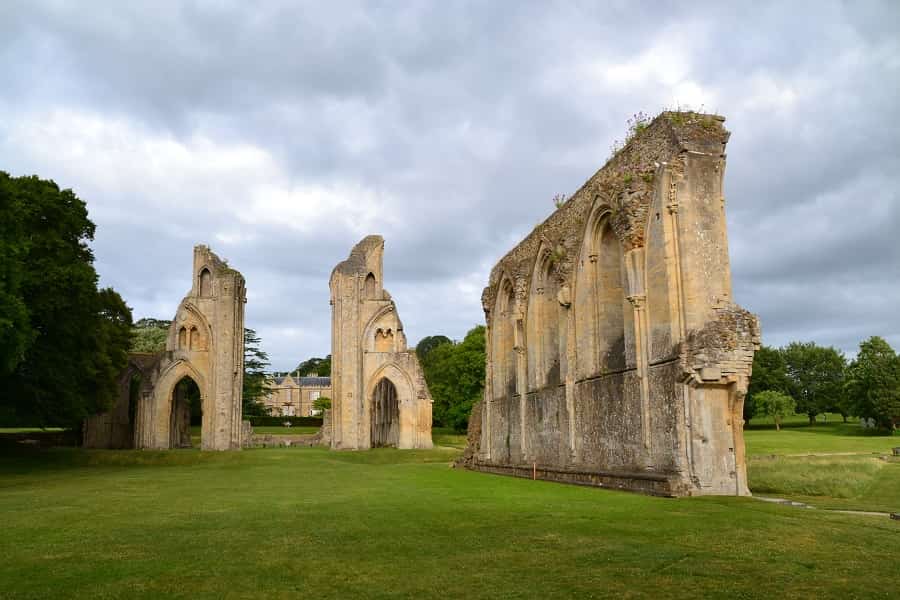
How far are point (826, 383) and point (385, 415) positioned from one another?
43351 mm

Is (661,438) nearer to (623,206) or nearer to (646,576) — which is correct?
(623,206)

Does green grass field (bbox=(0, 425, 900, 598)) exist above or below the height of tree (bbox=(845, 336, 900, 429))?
below

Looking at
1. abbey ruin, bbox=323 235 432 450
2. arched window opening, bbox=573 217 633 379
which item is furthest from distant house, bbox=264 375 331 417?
arched window opening, bbox=573 217 633 379

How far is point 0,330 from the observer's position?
61.6 ft

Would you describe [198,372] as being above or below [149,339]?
below

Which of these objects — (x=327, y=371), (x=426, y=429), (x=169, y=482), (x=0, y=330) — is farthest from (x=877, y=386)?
(x=327, y=371)

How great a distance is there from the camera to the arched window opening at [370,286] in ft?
157

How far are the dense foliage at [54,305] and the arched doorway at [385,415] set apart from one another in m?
27.4

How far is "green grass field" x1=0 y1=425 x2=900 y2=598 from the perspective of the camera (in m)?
6.27

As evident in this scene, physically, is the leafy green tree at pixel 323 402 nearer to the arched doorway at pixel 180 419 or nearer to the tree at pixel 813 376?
the arched doorway at pixel 180 419

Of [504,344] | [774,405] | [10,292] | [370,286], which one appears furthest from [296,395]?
[10,292]

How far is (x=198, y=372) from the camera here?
44.6 m

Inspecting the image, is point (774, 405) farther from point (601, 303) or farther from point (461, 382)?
point (601, 303)

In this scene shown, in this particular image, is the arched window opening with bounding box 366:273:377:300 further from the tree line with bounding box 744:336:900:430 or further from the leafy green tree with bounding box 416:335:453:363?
the leafy green tree with bounding box 416:335:453:363
